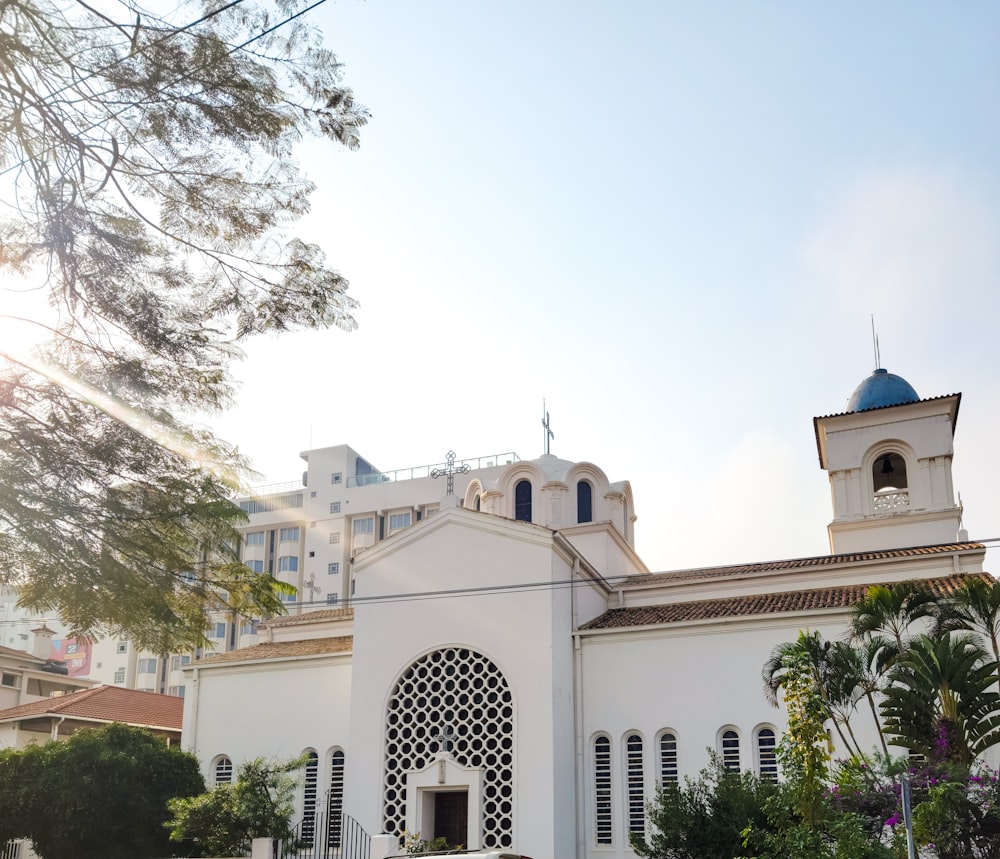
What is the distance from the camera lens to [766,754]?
2362 centimetres

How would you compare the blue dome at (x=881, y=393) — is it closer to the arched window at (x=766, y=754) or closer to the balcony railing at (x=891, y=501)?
the balcony railing at (x=891, y=501)

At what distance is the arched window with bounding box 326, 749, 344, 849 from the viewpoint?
2666cm

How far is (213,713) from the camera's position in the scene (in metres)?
30.3

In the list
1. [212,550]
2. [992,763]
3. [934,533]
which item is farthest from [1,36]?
[934,533]

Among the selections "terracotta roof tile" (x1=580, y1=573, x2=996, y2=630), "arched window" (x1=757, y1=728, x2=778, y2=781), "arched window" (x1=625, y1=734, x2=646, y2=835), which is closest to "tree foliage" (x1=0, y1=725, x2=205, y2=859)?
"arched window" (x1=625, y1=734, x2=646, y2=835)

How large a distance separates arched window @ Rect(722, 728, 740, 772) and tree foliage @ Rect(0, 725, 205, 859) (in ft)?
43.5

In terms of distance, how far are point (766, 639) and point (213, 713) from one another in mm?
16047

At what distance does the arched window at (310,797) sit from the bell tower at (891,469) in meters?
16.2

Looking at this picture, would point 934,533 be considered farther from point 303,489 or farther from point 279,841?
point 303,489

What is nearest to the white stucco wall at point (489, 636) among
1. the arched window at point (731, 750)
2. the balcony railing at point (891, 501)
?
the arched window at point (731, 750)

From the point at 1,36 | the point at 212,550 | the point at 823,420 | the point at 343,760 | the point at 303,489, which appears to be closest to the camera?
the point at 1,36

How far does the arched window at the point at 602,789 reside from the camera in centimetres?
2464

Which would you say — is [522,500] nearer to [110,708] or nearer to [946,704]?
[110,708]

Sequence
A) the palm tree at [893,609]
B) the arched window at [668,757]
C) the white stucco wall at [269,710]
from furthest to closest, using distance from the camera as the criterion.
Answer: the white stucco wall at [269,710] < the arched window at [668,757] < the palm tree at [893,609]
